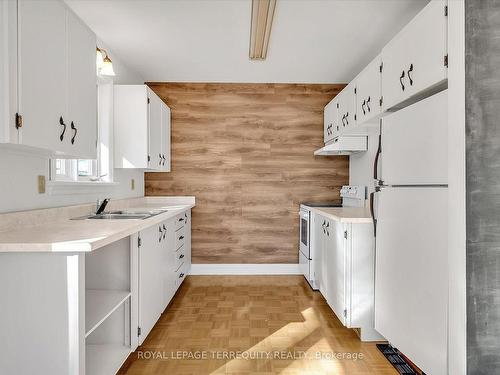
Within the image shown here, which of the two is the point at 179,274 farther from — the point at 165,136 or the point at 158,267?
the point at 165,136

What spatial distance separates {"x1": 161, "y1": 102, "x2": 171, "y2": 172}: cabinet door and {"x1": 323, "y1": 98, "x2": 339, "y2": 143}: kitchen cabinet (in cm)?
198

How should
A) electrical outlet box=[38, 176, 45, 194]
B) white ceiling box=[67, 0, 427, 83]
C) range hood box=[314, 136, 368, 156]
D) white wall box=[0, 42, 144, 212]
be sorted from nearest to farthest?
white wall box=[0, 42, 144, 212], electrical outlet box=[38, 176, 45, 194], white ceiling box=[67, 0, 427, 83], range hood box=[314, 136, 368, 156]

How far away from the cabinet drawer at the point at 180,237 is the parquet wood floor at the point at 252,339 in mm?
558

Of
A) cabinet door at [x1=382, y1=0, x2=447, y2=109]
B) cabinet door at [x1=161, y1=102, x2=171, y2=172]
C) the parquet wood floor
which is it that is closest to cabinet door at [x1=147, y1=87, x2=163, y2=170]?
cabinet door at [x1=161, y1=102, x2=171, y2=172]

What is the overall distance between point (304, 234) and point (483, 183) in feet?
8.56

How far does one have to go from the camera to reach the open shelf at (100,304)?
1656 millimetres

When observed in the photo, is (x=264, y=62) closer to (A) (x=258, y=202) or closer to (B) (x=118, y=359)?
(A) (x=258, y=202)

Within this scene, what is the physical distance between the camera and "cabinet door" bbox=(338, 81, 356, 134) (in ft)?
10.7

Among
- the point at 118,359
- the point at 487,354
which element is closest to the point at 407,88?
the point at 487,354

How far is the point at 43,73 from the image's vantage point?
5.20 ft

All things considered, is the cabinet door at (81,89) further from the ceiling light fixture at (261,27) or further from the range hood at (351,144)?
the range hood at (351,144)

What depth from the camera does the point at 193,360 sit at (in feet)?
7.43

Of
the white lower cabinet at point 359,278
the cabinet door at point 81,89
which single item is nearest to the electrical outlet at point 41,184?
the cabinet door at point 81,89

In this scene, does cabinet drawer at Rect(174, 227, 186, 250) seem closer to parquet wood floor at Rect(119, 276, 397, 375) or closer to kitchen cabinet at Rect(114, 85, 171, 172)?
parquet wood floor at Rect(119, 276, 397, 375)
